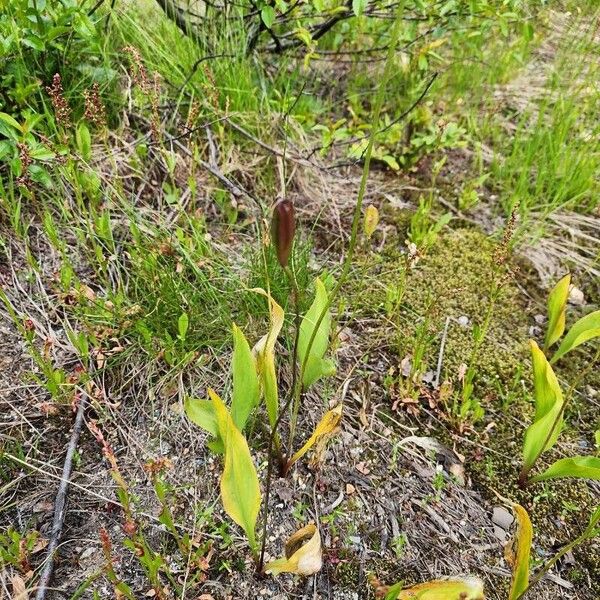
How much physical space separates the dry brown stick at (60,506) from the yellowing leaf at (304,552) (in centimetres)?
51

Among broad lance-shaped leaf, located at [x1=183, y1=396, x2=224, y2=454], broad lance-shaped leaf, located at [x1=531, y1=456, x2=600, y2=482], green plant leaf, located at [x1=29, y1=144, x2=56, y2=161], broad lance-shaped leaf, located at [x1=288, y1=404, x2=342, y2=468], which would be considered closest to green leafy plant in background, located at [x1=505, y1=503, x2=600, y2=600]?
broad lance-shaped leaf, located at [x1=531, y1=456, x2=600, y2=482]

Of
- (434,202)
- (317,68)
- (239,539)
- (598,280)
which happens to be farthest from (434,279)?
(317,68)

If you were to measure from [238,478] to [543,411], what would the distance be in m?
0.83

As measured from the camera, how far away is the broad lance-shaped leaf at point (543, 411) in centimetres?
137

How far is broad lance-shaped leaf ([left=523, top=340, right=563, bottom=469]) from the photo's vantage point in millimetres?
1370

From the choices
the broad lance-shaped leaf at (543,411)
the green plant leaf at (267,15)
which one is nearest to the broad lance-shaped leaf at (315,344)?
the broad lance-shaped leaf at (543,411)

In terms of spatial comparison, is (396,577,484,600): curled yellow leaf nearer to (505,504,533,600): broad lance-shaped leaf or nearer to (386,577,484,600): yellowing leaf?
(386,577,484,600): yellowing leaf

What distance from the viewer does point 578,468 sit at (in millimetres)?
1290

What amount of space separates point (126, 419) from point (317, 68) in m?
1.97

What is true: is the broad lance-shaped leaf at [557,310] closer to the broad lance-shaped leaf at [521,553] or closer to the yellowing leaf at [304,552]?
the broad lance-shaped leaf at [521,553]

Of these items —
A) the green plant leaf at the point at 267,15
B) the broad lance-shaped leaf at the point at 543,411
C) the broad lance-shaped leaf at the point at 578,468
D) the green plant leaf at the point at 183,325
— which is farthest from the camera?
the green plant leaf at the point at 267,15

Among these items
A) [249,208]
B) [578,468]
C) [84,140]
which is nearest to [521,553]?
[578,468]

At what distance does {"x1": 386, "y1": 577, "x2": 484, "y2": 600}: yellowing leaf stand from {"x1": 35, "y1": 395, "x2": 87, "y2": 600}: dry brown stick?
0.77m

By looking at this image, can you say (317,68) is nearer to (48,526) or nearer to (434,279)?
(434,279)
